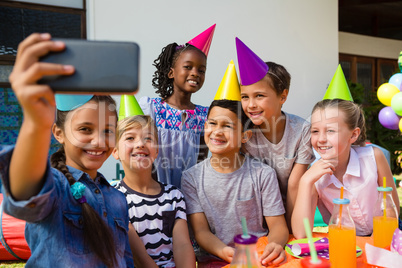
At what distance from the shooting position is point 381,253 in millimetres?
1087

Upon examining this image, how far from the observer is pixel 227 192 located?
1.57 m

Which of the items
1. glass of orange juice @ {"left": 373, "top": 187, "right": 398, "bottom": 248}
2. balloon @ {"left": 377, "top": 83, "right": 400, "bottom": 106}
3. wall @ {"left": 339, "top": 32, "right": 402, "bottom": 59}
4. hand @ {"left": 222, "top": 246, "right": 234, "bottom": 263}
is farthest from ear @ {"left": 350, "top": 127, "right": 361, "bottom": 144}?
wall @ {"left": 339, "top": 32, "right": 402, "bottom": 59}

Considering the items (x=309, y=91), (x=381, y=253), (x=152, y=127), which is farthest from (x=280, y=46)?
(x=381, y=253)

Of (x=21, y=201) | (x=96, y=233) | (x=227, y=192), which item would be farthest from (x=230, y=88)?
(x=21, y=201)

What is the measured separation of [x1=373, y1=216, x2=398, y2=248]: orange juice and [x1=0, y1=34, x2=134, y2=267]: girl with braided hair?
875 mm

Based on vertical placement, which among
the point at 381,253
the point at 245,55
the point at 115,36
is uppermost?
the point at 115,36

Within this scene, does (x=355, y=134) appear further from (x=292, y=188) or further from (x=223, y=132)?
(x=223, y=132)

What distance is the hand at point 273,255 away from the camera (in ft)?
3.74

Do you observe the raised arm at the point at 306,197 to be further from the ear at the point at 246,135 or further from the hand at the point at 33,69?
the hand at the point at 33,69

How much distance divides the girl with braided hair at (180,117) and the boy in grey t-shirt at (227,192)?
0.35 m

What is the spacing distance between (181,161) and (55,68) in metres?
1.48

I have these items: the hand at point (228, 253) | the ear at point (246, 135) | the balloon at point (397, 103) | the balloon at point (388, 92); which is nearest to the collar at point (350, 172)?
the ear at point (246, 135)

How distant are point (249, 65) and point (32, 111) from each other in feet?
4.04

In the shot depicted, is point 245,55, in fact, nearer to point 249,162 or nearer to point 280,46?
point 249,162
